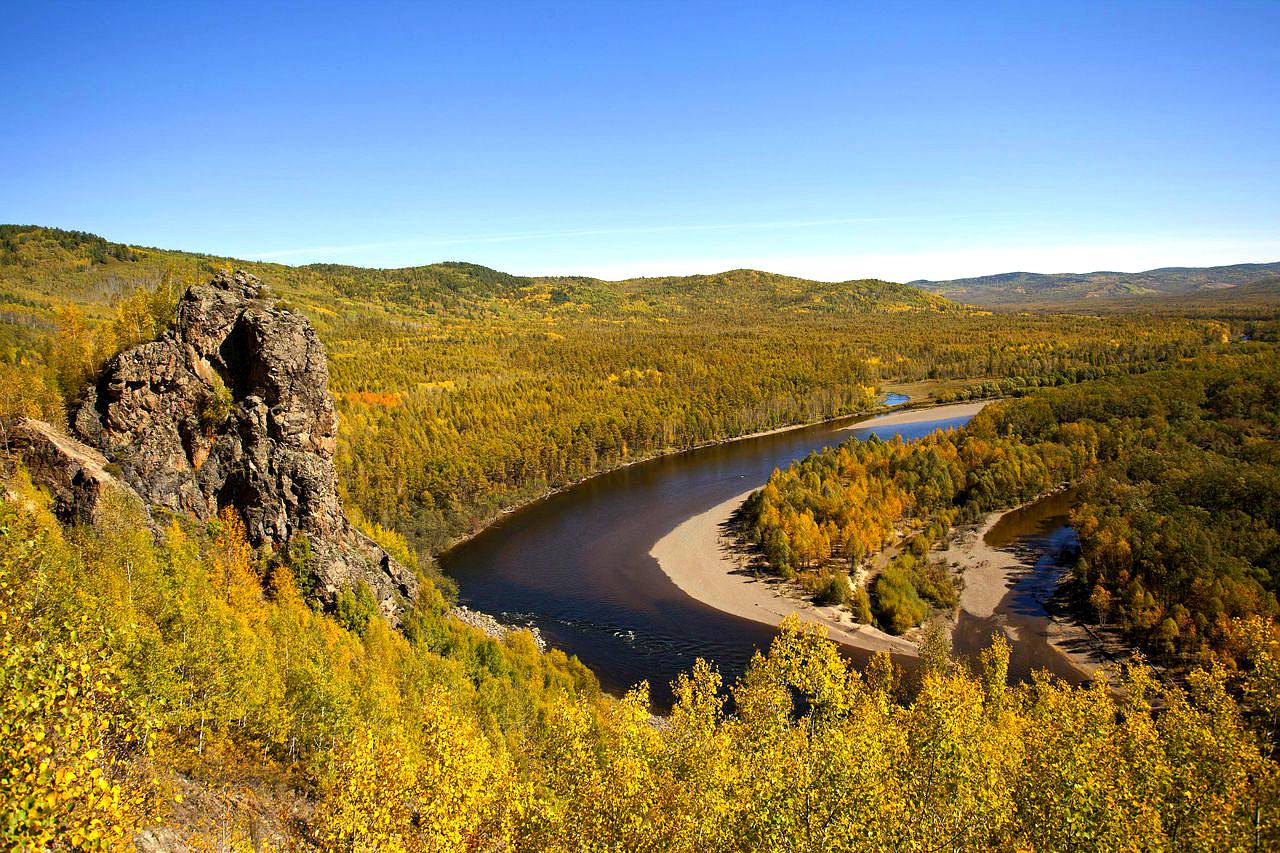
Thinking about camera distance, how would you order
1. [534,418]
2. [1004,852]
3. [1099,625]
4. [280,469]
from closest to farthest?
[1004,852] → [280,469] → [1099,625] → [534,418]

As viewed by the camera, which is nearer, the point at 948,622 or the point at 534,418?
the point at 948,622

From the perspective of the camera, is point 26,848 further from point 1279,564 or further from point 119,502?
point 1279,564

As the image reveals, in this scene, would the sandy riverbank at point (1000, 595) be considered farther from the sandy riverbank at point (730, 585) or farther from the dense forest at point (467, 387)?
the dense forest at point (467, 387)

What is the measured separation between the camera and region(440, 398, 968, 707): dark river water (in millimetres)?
55875

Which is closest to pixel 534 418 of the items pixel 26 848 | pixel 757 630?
pixel 757 630

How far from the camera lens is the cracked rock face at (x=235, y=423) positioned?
42.6m

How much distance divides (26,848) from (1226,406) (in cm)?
12690

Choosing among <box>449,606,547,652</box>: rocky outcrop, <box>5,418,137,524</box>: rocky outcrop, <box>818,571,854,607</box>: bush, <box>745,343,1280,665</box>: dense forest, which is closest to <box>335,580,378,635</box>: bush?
<box>449,606,547,652</box>: rocky outcrop

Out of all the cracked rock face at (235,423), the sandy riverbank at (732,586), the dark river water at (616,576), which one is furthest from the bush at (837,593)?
the cracked rock face at (235,423)

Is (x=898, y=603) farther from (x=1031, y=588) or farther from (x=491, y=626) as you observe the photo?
(x=491, y=626)

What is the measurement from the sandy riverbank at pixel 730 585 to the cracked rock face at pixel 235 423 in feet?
102

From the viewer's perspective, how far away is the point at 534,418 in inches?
4877

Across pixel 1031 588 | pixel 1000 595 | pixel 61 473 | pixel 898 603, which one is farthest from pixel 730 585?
pixel 61 473

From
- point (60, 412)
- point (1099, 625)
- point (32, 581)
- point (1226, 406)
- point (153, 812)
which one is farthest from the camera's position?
point (1226, 406)
